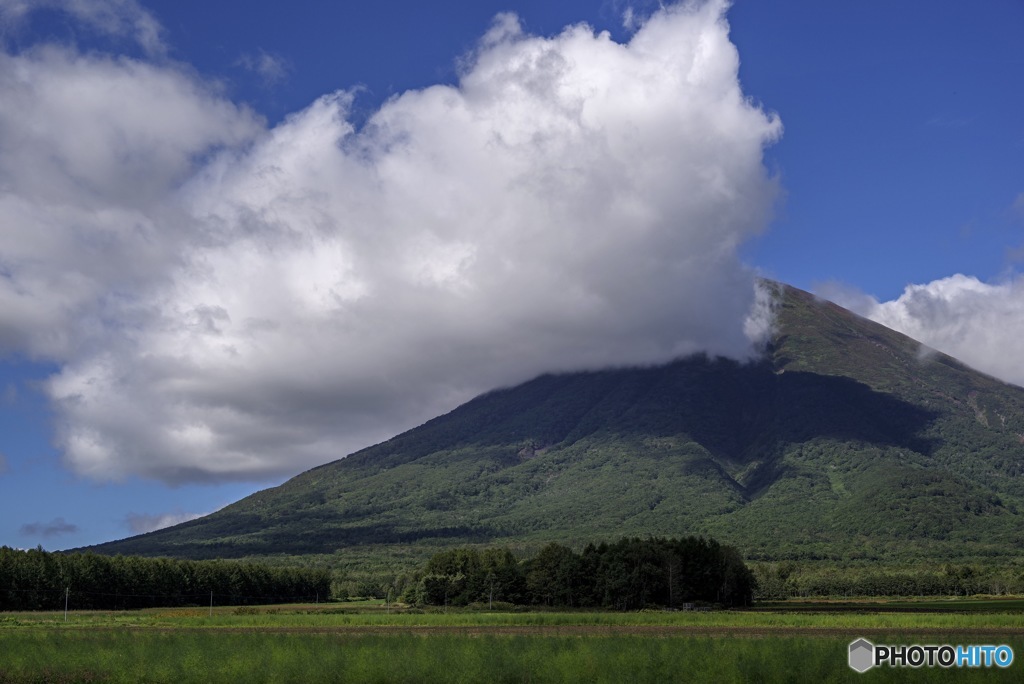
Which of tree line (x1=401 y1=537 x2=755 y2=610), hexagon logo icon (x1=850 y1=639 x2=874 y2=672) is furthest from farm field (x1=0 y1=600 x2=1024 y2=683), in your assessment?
tree line (x1=401 y1=537 x2=755 y2=610)

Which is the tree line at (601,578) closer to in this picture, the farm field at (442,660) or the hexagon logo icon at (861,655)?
the farm field at (442,660)

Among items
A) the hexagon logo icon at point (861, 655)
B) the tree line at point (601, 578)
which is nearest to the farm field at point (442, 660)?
the hexagon logo icon at point (861, 655)

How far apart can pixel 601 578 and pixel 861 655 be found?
6149 centimetres

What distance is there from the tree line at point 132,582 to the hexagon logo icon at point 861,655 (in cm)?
7919

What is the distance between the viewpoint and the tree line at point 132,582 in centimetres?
9750

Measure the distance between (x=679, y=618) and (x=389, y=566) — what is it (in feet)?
415

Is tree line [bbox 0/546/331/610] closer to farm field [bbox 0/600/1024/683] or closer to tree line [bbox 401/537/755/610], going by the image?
tree line [bbox 401/537/755/610]

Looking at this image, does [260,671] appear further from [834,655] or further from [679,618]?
[679,618]

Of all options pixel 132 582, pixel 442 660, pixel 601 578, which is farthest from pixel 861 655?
pixel 132 582

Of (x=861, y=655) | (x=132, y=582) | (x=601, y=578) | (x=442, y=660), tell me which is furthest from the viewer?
(x=132, y=582)

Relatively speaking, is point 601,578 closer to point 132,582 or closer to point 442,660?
point 132,582

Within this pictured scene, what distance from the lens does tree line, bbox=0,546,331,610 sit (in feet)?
320

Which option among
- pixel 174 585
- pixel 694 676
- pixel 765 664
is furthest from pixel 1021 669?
pixel 174 585

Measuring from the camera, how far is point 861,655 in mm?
33938
